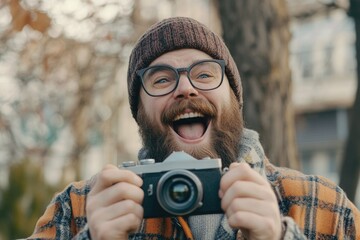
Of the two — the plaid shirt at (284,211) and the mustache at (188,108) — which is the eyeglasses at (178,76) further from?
the plaid shirt at (284,211)

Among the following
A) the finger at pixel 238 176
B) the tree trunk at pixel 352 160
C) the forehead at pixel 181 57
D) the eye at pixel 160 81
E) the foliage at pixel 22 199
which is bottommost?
the foliage at pixel 22 199

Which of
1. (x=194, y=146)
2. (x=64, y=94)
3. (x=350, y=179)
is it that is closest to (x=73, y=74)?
(x=64, y=94)

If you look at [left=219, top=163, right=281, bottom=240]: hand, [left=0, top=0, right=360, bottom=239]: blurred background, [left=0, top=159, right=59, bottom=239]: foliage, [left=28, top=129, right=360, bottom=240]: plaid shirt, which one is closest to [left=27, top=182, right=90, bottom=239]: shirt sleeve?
[left=28, top=129, right=360, bottom=240]: plaid shirt

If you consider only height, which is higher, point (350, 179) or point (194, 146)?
point (194, 146)

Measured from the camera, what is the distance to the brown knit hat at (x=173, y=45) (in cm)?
275

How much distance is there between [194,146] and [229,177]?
42cm

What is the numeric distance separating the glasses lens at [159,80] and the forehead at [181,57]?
4 cm

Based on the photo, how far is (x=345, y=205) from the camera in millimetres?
2582

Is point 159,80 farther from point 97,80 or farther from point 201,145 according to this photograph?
point 97,80

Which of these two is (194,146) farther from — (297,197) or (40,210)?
(40,210)

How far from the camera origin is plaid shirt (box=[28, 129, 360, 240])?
248cm

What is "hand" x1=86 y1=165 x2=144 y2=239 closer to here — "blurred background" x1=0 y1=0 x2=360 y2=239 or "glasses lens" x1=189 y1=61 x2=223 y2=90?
"glasses lens" x1=189 y1=61 x2=223 y2=90

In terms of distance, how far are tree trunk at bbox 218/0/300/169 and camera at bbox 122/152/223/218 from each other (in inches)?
81.4

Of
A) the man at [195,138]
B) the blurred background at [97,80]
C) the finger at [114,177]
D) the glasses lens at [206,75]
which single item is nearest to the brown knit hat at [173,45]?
the man at [195,138]
